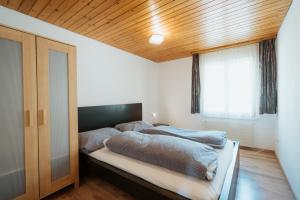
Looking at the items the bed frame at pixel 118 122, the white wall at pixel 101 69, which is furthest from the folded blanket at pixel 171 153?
the white wall at pixel 101 69

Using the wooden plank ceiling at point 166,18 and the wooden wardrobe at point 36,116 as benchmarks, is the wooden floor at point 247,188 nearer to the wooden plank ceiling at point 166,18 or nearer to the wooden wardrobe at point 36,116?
the wooden wardrobe at point 36,116

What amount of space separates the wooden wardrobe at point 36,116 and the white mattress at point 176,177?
1.75 ft

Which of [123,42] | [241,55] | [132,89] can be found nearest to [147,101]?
[132,89]

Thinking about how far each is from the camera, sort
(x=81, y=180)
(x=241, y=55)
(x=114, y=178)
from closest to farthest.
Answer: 1. (x=114, y=178)
2. (x=81, y=180)
3. (x=241, y=55)

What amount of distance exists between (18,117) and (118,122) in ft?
6.45

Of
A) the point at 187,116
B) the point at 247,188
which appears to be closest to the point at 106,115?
the point at 187,116

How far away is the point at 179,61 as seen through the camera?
4.53m

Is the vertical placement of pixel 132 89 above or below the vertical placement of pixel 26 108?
above

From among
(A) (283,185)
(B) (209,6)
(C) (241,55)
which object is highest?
(B) (209,6)

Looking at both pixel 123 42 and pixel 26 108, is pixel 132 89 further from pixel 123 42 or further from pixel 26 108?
pixel 26 108

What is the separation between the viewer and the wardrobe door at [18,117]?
60.1 inches

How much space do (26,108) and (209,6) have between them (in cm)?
245

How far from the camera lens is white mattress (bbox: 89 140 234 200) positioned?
128 centimetres

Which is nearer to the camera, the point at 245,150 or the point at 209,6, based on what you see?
the point at 209,6
